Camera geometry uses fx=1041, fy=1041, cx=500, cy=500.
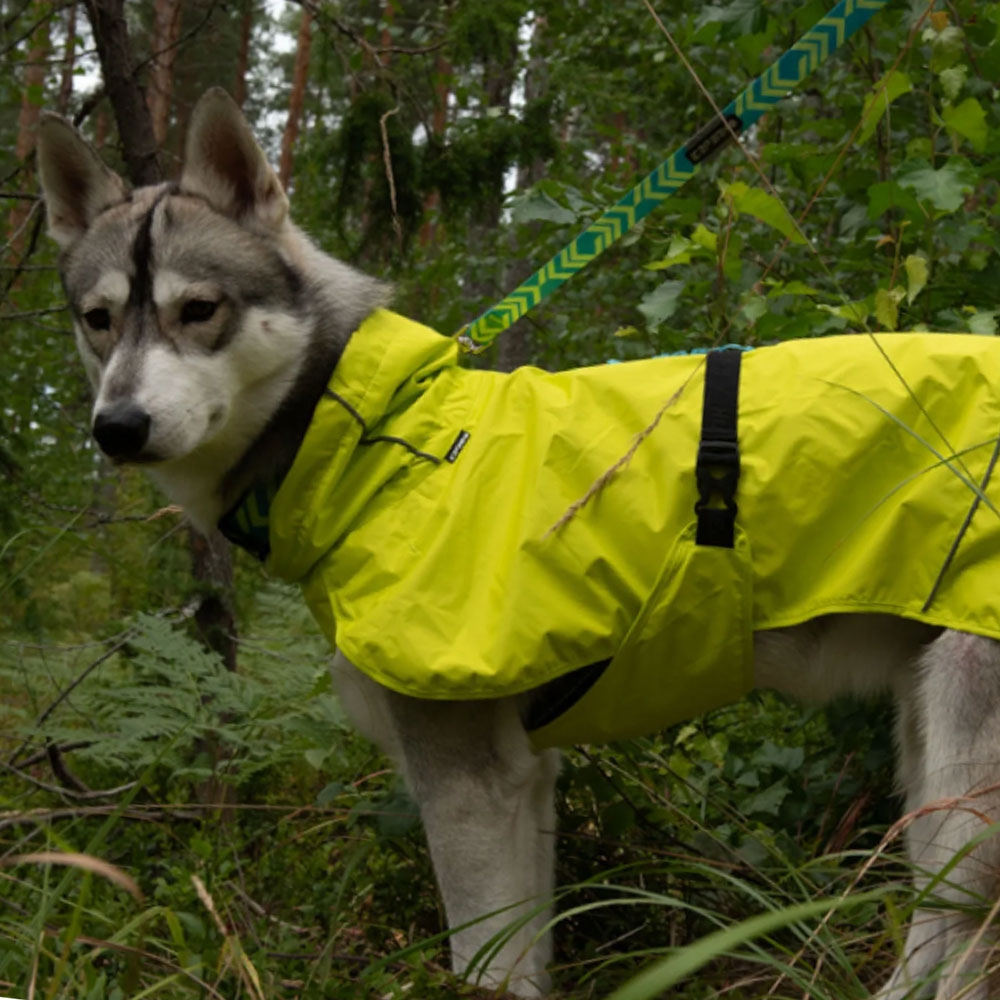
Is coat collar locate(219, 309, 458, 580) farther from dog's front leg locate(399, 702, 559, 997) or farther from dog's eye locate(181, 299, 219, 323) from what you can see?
dog's front leg locate(399, 702, 559, 997)

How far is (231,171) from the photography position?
297 centimetres

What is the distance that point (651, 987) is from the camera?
3.80 feet

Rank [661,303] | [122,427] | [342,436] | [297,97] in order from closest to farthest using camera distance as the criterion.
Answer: [122,427] → [342,436] → [661,303] → [297,97]

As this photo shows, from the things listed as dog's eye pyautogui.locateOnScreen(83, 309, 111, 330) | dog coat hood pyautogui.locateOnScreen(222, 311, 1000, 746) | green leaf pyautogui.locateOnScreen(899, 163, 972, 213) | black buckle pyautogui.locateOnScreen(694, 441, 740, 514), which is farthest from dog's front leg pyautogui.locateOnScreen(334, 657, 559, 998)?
green leaf pyautogui.locateOnScreen(899, 163, 972, 213)

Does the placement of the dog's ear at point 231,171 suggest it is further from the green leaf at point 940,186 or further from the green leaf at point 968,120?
the green leaf at point 968,120

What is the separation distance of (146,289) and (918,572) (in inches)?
78.2

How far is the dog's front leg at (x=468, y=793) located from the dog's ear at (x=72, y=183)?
1567 mm

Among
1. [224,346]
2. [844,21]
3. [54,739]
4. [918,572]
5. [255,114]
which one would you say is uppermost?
[255,114]

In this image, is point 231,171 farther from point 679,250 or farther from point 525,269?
point 525,269

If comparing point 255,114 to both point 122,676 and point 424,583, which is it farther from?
point 424,583

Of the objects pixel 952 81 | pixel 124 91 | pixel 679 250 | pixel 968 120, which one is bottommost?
pixel 679 250

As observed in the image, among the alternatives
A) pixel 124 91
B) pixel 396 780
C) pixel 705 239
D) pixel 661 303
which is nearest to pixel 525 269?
pixel 124 91

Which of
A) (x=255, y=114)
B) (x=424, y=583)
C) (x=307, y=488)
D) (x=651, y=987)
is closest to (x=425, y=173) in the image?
(x=307, y=488)

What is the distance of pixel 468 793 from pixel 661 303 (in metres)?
1.58
